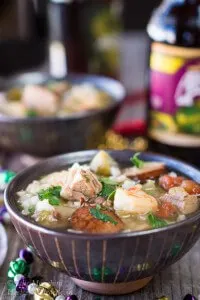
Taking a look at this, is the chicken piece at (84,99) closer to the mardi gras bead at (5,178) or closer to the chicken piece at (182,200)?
the mardi gras bead at (5,178)

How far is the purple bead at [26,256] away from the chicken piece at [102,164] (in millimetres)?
218

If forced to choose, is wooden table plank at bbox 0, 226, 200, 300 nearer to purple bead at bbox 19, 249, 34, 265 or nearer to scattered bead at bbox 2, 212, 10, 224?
purple bead at bbox 19, 249, 34, 265

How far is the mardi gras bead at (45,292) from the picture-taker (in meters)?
1.06

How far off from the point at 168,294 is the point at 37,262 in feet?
0.92

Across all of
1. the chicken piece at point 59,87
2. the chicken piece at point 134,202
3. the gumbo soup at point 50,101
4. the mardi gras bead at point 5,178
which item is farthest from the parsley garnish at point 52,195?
the chicken piece at point 59,87

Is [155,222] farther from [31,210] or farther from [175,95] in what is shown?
[175,95]

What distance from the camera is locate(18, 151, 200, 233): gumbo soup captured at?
40.0 inches

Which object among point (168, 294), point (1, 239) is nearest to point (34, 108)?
point (1, 239)

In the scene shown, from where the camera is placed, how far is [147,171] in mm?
1216

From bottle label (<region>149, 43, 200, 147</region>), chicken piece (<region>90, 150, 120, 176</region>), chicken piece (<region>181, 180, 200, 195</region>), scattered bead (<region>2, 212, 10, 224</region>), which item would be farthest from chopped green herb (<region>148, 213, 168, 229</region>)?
bottle label (<region>149, 43, 200, 147</region>)

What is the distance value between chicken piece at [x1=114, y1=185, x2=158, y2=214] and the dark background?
1.36 m

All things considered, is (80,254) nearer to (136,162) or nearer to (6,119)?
(136,162)

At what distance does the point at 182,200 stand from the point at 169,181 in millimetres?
95

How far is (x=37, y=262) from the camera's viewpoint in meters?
1.22
